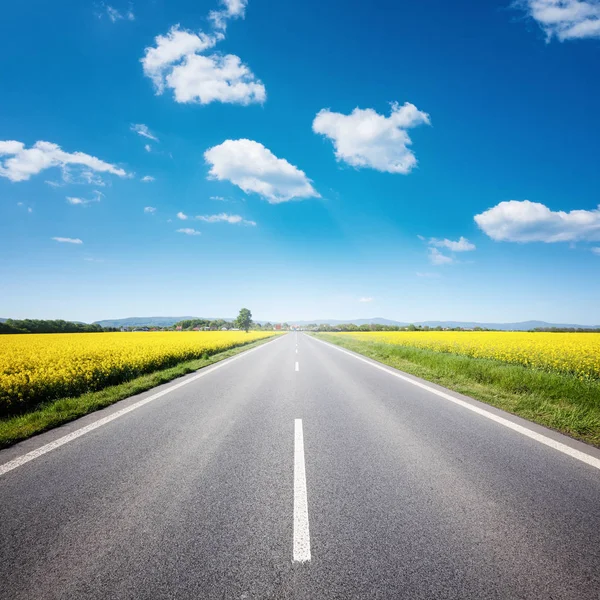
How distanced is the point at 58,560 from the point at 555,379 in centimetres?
882

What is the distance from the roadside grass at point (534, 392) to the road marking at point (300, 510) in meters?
4.25

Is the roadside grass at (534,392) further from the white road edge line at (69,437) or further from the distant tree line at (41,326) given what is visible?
the distant tree line at (41,326)

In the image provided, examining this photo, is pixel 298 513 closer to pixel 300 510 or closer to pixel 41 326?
pixel 300 510

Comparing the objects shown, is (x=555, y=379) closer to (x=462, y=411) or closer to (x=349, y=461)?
(x=462, y=411)

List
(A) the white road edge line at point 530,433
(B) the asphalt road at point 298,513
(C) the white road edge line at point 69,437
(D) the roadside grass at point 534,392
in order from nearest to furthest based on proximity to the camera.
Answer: (B) the asphalt road at point 298,513 → (C) the white road edge line at point 69,437 → (A) the white road edge line at point 530,433 → (D) the roadside grass at point 534,392

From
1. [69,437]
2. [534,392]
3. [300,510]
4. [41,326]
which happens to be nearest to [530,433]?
[534,392]

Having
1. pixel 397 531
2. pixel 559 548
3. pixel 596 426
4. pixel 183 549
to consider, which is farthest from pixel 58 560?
pixel 596 426

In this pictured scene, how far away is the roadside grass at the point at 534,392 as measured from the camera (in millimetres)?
4758

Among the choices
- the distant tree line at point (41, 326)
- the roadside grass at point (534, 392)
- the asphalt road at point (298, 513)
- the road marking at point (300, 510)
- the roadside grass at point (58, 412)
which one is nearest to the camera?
the asphalt road at point (298, 513)

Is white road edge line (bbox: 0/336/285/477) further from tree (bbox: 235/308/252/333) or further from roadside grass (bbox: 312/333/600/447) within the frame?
tree (bbox: 235/308/252/333)

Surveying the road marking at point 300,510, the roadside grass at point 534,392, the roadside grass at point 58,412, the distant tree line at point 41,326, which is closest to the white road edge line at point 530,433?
the roadside grass at point 534,392

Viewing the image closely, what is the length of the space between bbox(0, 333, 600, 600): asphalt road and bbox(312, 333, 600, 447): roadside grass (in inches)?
23.6

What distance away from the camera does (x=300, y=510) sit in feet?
8.62

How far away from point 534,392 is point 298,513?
6.65m
